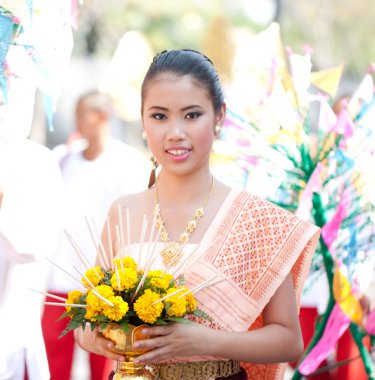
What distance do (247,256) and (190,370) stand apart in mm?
356

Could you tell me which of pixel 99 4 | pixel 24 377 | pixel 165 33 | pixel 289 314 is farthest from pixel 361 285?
pixel 165 33

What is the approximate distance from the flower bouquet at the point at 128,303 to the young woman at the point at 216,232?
0.70 ft

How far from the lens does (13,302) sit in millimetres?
3424

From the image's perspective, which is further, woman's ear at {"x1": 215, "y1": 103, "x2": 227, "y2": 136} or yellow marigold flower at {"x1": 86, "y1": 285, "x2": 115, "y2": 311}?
woman's ear at {"x1": 215, "y1": 103, "x2": 227, "y2": 136}

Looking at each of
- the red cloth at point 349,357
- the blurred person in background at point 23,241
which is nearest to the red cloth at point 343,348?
the red cloth at point 349,357

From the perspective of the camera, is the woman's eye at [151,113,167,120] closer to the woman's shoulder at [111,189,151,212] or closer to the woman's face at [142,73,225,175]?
the woman's face at [142,73,225,175]

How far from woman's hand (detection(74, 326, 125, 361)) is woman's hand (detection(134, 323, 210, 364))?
0.27ft

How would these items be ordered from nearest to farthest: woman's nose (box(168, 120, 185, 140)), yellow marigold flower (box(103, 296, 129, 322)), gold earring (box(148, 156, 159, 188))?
yellow marigold flower (box(103, 296, 129, 322)) → woman's nose (box(168, 120, 185, 140)) → gold earring (box(148, 156, 159, 188))

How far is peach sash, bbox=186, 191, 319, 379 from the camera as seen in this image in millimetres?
2823

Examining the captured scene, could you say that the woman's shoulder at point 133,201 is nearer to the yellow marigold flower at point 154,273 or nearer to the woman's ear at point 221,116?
the woman's ear at point 221,116

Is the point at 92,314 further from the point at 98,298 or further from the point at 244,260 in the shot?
the point at 244,260

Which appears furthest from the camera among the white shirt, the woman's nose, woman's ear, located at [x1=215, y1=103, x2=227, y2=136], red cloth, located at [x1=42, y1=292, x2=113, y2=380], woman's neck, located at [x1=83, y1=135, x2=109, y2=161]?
woman's neck, located at [x1=83, y1=135, x2=109, y2=161]

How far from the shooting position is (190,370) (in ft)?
9.16

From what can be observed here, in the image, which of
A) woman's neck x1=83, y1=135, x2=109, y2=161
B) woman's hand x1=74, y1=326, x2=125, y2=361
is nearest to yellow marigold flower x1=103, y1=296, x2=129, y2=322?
woman's hand x1=74, y1=326, x2=125, y2=361
